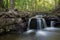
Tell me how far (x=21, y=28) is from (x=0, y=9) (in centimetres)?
258

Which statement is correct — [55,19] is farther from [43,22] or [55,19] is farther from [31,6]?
[31,6]

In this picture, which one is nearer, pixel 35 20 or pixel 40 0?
pixel 35 20

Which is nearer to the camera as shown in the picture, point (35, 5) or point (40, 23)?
point (40, 23)

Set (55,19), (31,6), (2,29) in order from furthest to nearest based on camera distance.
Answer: (31,6), (55,19), (2,29)

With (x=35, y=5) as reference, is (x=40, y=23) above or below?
below

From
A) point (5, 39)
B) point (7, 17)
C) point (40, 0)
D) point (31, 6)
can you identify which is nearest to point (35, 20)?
point (7, 17)

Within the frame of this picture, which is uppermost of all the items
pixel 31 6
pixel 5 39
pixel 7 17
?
pixel 31 6

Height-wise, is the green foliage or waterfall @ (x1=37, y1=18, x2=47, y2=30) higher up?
the green foliage

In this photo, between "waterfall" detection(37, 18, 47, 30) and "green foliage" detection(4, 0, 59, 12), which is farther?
"green foliage" detection(4, 0, 59, 12)

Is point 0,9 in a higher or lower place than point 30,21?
higher

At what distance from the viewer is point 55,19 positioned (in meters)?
15.1

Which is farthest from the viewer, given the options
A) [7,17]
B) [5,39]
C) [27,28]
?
[27,28]

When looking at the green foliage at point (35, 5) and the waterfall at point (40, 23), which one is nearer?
the waterfall at point (40, 23)

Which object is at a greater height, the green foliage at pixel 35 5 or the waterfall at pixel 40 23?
the green foliage at pixel 35 5
